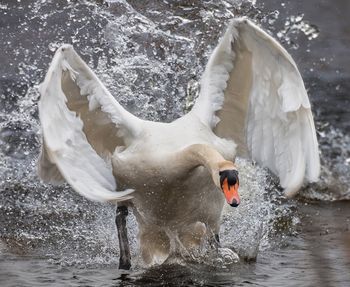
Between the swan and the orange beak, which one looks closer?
the orange beak

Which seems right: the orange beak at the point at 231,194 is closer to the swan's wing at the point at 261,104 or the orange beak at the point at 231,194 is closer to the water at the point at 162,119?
the swan's wing at the point at 261,104

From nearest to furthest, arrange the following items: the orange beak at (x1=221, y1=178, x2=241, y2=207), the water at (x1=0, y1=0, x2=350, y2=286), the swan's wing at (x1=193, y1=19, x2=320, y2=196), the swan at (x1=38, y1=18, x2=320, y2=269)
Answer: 1. the orange beak at (x1=221, y1=178, x2=241, y2=207)
2. the swan at (x1=38, y1=18, x2=320, y2=269)
3. the swan's wing at (x1=193, y1=19, x2=320, y2=196)
4. the water at (x1=0, y1=0, x2=350, y2=286)

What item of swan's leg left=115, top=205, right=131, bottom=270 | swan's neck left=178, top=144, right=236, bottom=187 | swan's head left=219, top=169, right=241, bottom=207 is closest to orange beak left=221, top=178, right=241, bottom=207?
swan's head left=219, top=169, right=241, bottom=207

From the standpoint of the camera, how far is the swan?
7.04 metres

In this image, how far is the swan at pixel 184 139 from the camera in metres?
7.04

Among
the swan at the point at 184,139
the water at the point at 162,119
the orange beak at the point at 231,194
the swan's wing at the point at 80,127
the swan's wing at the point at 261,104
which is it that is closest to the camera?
the orange beak at the point at 231,194

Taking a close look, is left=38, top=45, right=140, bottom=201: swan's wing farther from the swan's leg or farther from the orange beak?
the orange beak

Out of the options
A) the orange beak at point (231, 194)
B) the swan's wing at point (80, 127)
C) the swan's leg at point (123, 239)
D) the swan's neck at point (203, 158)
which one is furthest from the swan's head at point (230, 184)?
the swan's leg at point (123, 239)

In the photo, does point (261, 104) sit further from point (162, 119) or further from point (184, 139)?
point (162, 119)

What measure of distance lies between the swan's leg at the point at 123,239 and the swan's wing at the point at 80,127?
388mm

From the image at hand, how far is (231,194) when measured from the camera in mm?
6512

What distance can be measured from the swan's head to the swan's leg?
130cm

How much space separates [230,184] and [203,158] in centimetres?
47

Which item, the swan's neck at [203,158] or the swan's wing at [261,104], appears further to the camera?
the swan's wing at [261,104]
